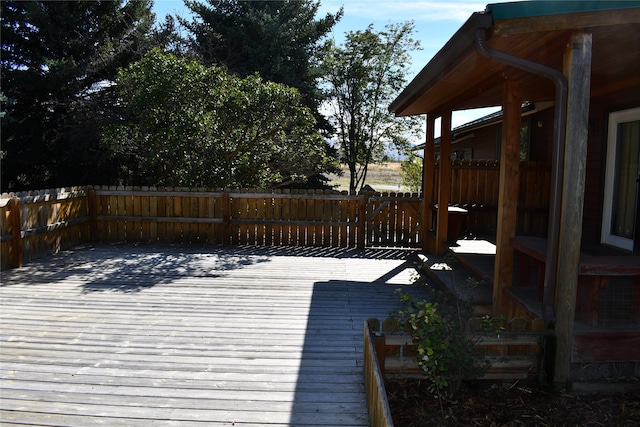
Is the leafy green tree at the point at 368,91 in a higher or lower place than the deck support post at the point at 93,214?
higher

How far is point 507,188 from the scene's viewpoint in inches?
180

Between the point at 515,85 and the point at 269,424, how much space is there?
3.70 meters

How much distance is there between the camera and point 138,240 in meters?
9.69

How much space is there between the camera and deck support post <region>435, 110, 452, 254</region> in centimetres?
795

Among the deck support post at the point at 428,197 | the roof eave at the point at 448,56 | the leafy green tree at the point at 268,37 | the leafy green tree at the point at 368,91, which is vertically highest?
the leafy green tree at the point at 268,37

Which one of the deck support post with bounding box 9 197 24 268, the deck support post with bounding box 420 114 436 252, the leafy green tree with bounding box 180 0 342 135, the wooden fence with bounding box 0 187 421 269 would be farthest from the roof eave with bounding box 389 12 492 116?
the leafy green tree with bounding box 180 0 342 135

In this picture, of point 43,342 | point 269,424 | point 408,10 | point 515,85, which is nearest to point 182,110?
point 43,342

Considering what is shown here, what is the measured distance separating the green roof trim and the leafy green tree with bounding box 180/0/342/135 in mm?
13776

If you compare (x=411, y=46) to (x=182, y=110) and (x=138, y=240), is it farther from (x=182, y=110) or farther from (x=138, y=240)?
(x=138, y=240)

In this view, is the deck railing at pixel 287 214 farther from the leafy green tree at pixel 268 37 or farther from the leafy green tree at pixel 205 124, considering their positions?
the leafy green tree at pixel 268 37

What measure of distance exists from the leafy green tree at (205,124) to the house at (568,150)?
Result: 4299mm

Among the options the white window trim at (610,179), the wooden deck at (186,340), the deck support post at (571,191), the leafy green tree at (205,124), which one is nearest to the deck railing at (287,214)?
the leafy green tree at (205,124)

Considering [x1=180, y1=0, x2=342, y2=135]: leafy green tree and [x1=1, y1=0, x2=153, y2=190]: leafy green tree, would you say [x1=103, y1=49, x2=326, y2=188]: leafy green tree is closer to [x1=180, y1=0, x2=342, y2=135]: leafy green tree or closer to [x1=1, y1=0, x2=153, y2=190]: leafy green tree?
[x1=1, y1=0, x2=153, y2=190]: leafy green tree

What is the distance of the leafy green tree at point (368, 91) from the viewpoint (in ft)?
51.5
